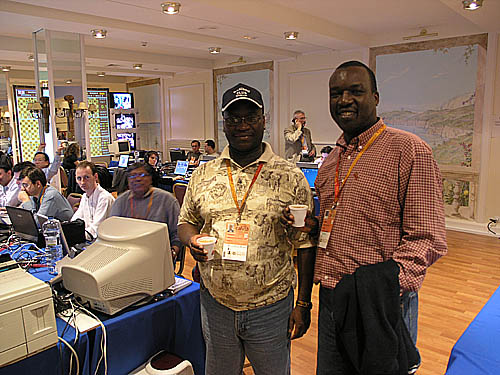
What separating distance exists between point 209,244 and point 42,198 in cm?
288

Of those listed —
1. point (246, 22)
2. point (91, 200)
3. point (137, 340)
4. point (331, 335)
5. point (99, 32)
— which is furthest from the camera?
point (99, 32)

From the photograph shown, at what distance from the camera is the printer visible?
4.85ft

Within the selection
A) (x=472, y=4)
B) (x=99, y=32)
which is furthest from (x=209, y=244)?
(x=99, y=32)

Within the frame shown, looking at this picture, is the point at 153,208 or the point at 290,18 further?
the point at 290,18

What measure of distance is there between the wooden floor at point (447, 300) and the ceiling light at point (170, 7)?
9.73 feet

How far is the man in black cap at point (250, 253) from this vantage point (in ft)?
5.01

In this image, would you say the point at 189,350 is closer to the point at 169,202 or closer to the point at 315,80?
the point at 169,202

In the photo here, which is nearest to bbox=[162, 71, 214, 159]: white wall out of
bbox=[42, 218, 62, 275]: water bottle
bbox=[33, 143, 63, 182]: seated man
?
bbox=[33, 143, 63, 182]: seated man

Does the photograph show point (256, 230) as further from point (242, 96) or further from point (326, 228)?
point (242, 96)

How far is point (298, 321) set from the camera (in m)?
1.58

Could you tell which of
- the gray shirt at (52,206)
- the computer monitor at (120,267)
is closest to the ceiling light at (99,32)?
the gray shirt at (52,206)

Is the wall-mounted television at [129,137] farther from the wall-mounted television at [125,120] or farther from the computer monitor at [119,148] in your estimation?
the computer monitor at [119,148]

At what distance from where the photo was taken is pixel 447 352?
287cm

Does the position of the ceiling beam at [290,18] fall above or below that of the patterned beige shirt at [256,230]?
above
